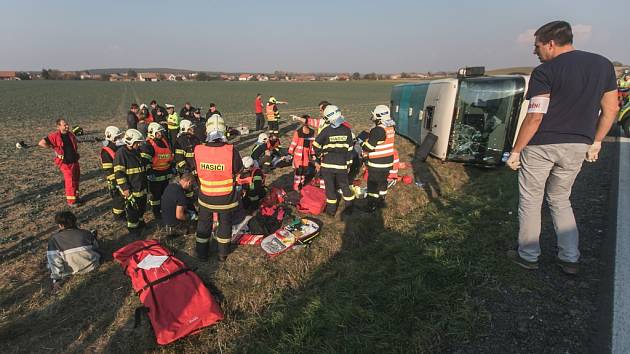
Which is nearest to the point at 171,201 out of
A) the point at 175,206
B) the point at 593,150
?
the point at 175,206

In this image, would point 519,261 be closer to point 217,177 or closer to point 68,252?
point 217,177

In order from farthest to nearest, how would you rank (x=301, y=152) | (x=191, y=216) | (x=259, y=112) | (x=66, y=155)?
(x=259, y=112), (x=301, y=152), (x=66, y=155), (x=191, y=216)

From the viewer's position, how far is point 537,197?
3.27 metres

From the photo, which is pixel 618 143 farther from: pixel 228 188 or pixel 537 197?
pixel 228 188

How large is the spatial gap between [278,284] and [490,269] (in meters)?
2.75

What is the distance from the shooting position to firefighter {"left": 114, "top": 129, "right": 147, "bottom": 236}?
19.1 feet

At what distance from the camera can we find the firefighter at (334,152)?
6.17 meters

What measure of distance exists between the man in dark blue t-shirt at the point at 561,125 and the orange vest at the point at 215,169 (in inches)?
137

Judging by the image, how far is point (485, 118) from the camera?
917cm

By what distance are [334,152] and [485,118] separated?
5.29 m

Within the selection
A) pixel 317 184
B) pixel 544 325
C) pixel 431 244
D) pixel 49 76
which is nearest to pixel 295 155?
pixel 317 184

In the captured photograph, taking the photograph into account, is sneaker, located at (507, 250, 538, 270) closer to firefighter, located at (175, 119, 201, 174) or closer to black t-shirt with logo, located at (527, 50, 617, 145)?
black t-shirt with logo, located at (527, 50, 617, 145)

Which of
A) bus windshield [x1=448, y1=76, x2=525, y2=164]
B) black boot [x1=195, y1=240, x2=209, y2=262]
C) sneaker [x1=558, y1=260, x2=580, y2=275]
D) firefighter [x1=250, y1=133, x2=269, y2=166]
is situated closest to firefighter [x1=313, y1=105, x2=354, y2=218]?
A: black boot [x1=195, y1=240, x2=209, y2=262]

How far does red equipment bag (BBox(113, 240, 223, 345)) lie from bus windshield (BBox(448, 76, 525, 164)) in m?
7.77
